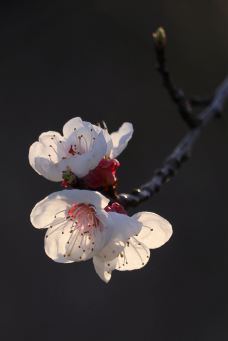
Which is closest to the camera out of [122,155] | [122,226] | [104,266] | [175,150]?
[122,226]

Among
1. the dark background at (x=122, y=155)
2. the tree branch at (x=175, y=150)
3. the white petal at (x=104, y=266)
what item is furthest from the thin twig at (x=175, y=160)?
the dark background at (x=122, y=155)

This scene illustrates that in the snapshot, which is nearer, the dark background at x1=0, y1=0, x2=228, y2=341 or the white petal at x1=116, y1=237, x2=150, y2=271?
the white petal at x1=116, y1=237, x2=150, y2=271

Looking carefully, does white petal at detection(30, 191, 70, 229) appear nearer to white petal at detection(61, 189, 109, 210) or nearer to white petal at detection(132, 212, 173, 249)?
white petal at detection(61, 189, 109, 210)

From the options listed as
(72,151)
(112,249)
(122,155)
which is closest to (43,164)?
(72,151)

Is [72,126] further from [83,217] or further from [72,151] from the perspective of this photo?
[83,217]

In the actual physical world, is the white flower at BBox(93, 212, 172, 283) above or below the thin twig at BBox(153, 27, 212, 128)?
below

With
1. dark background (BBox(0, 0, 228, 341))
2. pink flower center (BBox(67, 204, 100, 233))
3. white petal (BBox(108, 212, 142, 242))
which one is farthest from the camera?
dark background (BBox(0, 0, 228, 341))

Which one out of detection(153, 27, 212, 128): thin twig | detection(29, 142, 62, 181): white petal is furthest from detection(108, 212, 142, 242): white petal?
detection(153, 27, 212, 128): thin twig

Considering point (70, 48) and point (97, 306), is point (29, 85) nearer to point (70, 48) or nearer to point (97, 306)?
point (70, 48)

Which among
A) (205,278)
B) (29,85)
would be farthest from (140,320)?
(29,85)
